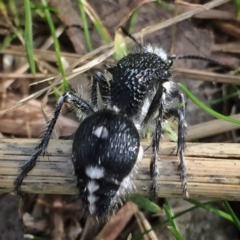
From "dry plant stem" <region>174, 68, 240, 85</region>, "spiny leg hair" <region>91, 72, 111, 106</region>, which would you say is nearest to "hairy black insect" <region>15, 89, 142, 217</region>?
"spiny leg hair" <region>91, 72, 111, 106</region>

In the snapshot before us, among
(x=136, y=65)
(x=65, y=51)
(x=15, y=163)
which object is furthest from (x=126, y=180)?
(x=65, y=51)

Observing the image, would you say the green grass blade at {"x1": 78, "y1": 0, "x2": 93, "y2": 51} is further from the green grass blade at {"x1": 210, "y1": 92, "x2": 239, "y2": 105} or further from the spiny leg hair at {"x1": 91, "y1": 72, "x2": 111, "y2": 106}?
the green grass blade at {"x1": 210, "y1": 92, "x2": 239, "y2": 105}

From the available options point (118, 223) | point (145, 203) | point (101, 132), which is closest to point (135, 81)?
point (101, 132)

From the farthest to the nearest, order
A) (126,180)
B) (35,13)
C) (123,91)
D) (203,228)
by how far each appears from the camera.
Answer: (35,13)
(203,228)
(123,91)
(126,180)

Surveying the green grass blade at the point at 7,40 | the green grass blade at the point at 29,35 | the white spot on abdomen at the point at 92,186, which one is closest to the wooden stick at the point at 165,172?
the white spot on abdomen at the point at 92,186

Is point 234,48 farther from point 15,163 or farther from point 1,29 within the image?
point 15,163
